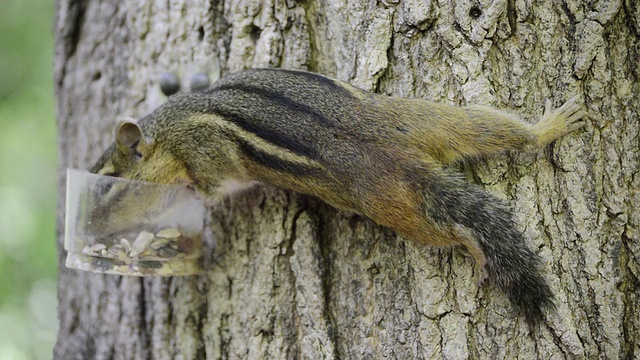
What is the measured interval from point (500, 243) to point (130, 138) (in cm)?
173

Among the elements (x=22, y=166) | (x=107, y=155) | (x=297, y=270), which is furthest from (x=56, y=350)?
(x=22, y=166)

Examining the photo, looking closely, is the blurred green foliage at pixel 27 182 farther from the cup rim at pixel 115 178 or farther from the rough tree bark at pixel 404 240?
the cup rim at pixel 115 178

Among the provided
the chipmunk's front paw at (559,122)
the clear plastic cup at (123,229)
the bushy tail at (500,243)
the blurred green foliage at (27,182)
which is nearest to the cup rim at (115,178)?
the clear plastic cup at (123,229)

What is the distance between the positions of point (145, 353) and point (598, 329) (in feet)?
7.00

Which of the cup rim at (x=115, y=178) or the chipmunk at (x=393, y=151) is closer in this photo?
the chipmunk at (x=393, y=151)

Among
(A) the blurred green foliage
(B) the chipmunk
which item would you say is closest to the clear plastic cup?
(B) the chipmunk

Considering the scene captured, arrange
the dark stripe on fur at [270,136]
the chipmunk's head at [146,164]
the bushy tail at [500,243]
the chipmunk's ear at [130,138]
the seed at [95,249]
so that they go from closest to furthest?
the bushy tail at [500,243] → the dark stripe on fur at [270,136] → the seed at [95,249] → the chipmunk's ear at [130,138] → the chipmunk's head at [146,164]

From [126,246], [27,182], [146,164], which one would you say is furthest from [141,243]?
[27,182]

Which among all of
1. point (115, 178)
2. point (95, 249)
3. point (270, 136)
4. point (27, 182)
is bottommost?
point (95, 249)

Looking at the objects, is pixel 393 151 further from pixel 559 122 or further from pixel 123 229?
pixel 123 229

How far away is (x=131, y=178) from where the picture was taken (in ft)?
9.62

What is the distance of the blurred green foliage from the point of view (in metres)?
6.15

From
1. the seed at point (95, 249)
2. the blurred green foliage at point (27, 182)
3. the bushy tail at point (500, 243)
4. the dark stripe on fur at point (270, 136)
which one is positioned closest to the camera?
the bushy tail at point (500, 243)

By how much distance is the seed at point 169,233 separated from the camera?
2.78m
